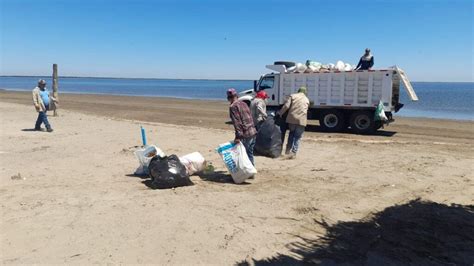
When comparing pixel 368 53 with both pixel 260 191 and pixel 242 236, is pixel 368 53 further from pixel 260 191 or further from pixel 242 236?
pixel 242 236

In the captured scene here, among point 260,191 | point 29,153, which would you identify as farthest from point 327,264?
point 29,153

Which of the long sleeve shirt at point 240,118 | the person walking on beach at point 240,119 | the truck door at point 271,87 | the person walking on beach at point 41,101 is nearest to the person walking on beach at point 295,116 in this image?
the person walking on beach at point 240,119

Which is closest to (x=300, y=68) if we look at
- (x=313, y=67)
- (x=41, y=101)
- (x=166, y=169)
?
(x=313, y=67)

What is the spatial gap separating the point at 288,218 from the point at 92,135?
886cm

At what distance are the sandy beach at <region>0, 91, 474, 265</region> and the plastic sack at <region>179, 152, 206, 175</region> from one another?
0.15 meters

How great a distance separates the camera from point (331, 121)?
16547 mm

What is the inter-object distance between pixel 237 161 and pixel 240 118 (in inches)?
29.1

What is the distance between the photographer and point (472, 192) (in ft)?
22.7

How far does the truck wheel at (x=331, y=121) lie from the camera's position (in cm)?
1630

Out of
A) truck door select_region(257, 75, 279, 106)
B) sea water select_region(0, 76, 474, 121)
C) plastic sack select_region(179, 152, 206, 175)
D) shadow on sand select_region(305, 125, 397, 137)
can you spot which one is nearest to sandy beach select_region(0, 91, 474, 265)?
plastic sack select_region(179, 152, 206, 175)

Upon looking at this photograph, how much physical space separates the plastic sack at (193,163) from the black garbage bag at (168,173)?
0.51 meters

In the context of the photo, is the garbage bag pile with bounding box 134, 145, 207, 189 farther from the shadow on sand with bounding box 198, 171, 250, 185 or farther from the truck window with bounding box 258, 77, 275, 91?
the truck window with bounding box 258, 77, 275, 91

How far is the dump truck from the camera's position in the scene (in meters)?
15.3

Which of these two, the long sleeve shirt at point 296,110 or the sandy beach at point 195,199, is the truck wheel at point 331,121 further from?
the long sleeve shirt at point 296,110
